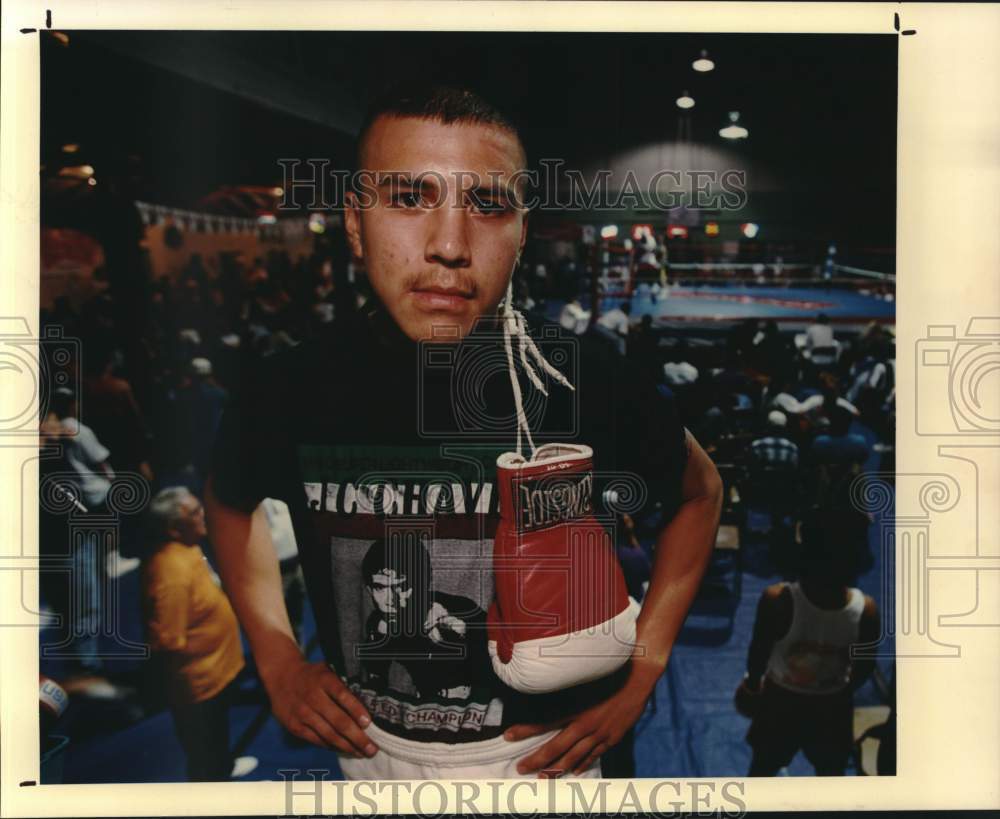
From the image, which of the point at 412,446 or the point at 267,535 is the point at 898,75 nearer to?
the point at 412,446

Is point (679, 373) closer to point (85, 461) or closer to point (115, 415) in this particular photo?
point (115, 415)

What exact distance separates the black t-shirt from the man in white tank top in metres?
0.48

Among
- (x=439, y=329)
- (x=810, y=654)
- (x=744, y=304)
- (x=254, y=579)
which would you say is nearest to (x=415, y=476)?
(x=439, y=329)

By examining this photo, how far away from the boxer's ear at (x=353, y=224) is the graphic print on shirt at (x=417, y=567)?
0.54 m

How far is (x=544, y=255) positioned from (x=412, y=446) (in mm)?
632

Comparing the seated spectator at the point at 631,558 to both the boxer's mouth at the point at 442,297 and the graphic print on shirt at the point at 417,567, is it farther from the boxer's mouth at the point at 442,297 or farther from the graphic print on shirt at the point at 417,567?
the boxer's mouth at the point at 442,297

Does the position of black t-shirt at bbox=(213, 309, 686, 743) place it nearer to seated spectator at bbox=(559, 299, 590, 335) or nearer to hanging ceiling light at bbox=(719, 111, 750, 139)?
seated spectator at bbox=(559, 299, 590, 335)

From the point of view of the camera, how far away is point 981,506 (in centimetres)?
244

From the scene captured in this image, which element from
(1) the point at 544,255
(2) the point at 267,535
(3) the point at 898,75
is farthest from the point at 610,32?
(2) the point at 267,535
